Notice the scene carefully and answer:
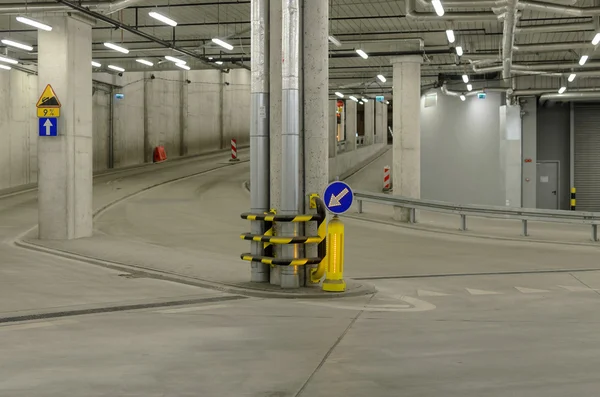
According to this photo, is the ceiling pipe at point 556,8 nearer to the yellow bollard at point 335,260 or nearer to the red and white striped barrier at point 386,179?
the yellow bollard at point 335,260

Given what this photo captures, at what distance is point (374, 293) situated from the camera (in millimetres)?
12047

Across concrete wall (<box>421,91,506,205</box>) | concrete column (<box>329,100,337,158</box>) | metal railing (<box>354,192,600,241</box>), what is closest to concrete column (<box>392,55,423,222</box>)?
metal railing (<box>354,192,600,241</box>)

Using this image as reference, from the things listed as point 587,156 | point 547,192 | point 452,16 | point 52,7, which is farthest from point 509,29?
point 587,156

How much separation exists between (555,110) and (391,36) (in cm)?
1331

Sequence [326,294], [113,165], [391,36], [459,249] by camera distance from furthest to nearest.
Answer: [113,165], [391,36], [459,249], [326,294]

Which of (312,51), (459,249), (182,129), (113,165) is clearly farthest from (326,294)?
(182,129)

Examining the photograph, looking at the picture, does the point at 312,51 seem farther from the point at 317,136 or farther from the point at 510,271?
the point at 510,271

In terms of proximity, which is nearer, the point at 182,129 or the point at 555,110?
the point at 555,110

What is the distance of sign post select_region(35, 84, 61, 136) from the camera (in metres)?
18.5

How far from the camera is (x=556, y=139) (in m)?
36.1

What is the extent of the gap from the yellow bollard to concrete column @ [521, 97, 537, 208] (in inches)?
938

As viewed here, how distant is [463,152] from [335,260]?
913 inches

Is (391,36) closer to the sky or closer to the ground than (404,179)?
closer to the sky

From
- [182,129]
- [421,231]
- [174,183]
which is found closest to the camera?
[421,231]
